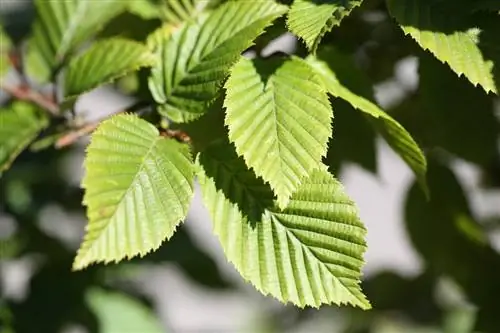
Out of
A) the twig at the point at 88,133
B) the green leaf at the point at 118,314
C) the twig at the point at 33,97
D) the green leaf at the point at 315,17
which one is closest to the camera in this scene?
the green leaf at the point at 315,17

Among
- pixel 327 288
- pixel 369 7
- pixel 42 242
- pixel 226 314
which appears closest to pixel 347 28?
pixel 369 7

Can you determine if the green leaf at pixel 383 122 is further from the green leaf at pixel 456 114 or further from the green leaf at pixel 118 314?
the green leaf at pixel 118 314

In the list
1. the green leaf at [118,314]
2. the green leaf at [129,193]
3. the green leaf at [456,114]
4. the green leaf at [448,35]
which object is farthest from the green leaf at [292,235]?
the green leaf at [118,314]

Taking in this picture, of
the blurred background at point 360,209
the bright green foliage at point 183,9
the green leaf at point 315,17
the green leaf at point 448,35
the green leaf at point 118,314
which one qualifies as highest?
the green leaf at point 448,35

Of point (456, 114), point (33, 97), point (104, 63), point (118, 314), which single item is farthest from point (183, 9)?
point (118, 314)

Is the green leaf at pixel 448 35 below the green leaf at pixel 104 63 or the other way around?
the other way around

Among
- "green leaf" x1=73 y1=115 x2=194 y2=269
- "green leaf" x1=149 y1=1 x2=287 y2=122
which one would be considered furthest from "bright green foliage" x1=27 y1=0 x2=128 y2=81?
"green leaf" x1=73 y1=115 x2=194 y2=269

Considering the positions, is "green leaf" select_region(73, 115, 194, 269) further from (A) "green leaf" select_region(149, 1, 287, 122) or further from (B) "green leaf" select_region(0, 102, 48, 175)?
(B) "green leaf" select_region(0, 102, 48, 175)

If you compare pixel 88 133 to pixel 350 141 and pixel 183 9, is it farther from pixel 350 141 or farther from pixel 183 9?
pixel 350 141
